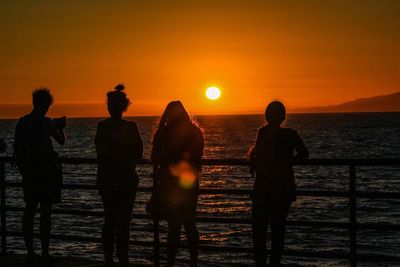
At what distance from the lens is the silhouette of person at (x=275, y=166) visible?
6.59 m

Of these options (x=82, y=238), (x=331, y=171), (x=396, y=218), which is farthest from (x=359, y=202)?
(x=82, y=238)

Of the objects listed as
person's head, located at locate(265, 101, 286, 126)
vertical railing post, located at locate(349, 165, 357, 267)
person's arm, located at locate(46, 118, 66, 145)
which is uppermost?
person's head, located at locate(265, 101, 286, 126)

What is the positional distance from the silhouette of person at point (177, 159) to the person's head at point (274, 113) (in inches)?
26.8

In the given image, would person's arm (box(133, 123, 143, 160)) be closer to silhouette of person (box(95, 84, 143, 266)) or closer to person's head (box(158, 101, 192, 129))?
silhouette of person (box(95, 84, 143, 266))

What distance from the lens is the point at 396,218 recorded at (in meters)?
27.9

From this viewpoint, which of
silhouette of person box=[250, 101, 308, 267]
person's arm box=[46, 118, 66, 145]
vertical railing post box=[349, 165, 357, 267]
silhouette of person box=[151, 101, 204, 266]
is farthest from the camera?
person's arm box=[46, 118, 66, 145]

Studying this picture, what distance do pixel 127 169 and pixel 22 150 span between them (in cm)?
145

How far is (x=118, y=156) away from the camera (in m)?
6.65

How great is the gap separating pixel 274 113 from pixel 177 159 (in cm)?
102

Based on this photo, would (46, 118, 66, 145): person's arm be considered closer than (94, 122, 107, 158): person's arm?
No

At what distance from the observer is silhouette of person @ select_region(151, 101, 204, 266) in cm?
669

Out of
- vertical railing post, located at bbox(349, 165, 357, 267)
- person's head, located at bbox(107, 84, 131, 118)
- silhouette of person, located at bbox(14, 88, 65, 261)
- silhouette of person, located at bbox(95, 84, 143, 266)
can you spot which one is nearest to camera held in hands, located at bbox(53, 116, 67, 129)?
silhouette of person, located at bbox(14, 88, 65, 261)

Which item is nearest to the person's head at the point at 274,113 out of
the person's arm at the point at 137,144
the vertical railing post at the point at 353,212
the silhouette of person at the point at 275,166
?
the silhouette of person at the point at 275,166

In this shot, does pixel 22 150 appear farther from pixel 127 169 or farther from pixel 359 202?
pixel 359 202
